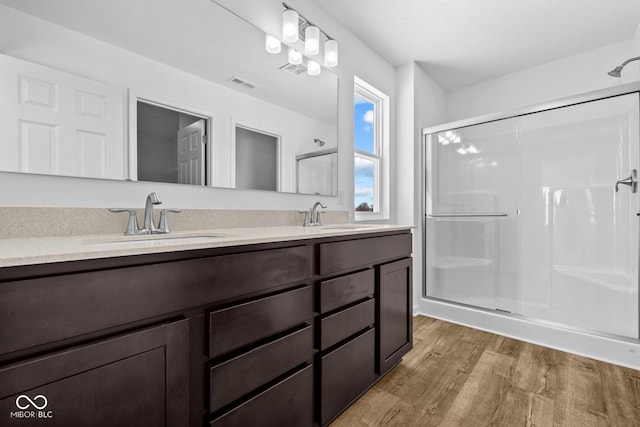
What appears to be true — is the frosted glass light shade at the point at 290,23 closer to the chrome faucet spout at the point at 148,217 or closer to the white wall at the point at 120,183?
the white wall at the point at 120,183

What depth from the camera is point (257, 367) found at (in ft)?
3.25

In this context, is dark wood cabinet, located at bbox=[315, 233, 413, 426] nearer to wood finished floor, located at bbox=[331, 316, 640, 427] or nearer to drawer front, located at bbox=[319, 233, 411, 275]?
drawer front, located at bbox=[319, 233, 411, 275]

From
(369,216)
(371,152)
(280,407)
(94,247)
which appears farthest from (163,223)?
(371,152)

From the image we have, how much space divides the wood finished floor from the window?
1.28 m

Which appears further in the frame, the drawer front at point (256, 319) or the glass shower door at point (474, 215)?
the glass shower door at point (474, 215)

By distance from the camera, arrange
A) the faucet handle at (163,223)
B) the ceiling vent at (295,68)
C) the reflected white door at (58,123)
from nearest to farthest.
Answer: the reflected white door at (58,123)
the faucet handle at (163,223)
the ceiling vent at (295,68)

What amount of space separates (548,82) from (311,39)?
260 centimetres


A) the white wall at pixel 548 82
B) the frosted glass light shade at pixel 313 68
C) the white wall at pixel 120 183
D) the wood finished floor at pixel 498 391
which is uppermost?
the white wall at pixel 548 82

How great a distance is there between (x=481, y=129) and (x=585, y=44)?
3.80 feet

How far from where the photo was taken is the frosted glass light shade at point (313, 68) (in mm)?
2059

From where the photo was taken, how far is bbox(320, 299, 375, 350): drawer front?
128cm

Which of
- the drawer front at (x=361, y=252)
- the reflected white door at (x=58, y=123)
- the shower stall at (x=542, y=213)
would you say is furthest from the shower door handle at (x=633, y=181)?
the reflected white door at (x=58, y=123)

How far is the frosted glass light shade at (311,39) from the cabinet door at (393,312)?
1.48 m

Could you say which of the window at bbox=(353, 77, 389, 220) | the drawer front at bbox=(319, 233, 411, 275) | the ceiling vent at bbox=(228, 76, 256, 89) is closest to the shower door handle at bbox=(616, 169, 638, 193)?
the drawer front at bbox=(319, 233, 411, 275)
